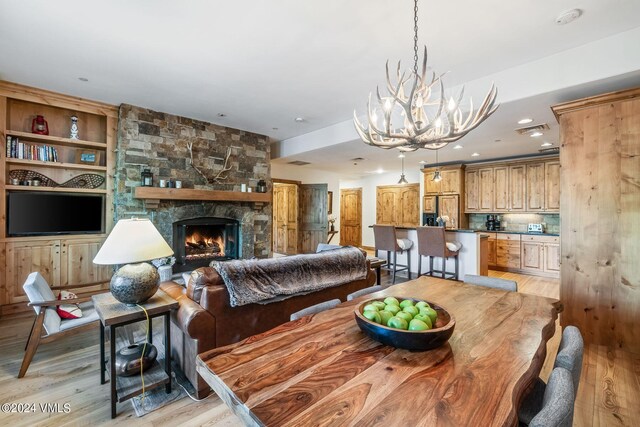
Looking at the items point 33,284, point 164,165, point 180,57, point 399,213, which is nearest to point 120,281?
point 33,284

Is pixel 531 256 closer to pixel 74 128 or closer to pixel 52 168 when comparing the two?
pixel 74 128

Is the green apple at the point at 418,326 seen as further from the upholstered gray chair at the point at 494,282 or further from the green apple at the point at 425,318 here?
the upholstered gray chair at the point at 494,282

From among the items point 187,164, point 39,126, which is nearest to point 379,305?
point 187,164

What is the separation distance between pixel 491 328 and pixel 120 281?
2.25 meters

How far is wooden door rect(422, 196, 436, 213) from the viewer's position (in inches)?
285

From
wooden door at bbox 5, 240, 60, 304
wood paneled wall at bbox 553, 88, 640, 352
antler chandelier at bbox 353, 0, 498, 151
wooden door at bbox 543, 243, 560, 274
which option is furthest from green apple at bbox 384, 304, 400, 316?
wooden door at bbox 543, 243, 560, 274

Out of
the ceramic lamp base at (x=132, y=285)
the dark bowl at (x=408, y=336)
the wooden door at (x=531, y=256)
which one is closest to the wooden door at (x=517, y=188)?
the wooden door at (x=531, y=256)

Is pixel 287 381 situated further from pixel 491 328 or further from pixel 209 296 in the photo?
pixel 209 296

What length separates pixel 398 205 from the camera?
8.54 metres

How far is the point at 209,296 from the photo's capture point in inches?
82.0

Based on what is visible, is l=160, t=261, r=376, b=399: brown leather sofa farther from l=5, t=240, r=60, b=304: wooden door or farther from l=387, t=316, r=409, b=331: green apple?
l=5, t=240, r=60, b=304: wooden door

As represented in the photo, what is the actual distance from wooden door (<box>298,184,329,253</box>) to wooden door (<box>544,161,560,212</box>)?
4.52 m

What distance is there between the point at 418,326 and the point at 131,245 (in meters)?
1.83

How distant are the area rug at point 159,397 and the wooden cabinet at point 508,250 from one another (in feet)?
20.6
